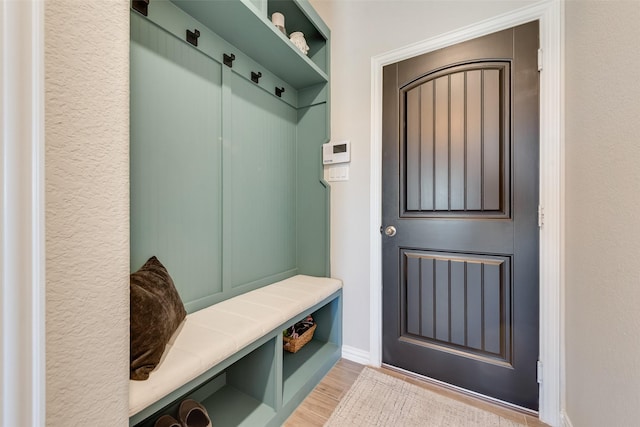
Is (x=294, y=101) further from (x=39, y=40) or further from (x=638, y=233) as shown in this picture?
(x=638, y=233)

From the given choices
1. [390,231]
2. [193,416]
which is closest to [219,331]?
[193,416]

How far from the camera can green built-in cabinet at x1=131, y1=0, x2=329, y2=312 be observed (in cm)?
117

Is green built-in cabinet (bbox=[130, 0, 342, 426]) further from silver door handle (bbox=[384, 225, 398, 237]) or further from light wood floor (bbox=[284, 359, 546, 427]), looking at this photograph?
silver door handle (bbox=[384, 225, 398, 237])

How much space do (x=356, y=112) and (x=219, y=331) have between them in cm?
165

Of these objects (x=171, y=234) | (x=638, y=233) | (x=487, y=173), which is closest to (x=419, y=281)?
(x=487, y=173)

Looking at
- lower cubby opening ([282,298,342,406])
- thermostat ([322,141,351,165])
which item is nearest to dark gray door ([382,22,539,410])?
thermostat ([322,141,351,165])

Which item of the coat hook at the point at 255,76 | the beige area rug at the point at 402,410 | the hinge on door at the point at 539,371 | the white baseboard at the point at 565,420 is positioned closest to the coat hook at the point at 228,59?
the coat hook at the point at 255,76

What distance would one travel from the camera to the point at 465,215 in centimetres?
151

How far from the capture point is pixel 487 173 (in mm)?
1449

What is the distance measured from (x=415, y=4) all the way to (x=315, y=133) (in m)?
1.06

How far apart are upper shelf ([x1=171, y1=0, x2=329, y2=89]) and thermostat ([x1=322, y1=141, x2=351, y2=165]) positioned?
1.69 ft

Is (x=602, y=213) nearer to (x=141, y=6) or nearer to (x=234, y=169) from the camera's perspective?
(x=234, y=169)

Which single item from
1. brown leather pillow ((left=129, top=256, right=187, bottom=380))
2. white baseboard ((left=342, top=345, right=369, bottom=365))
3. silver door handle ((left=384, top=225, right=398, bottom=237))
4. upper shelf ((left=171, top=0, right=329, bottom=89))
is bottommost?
white baseboard ((left=342, top=345, right=369, bottom=365))

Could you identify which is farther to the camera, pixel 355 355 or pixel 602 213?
pixel 355 355
